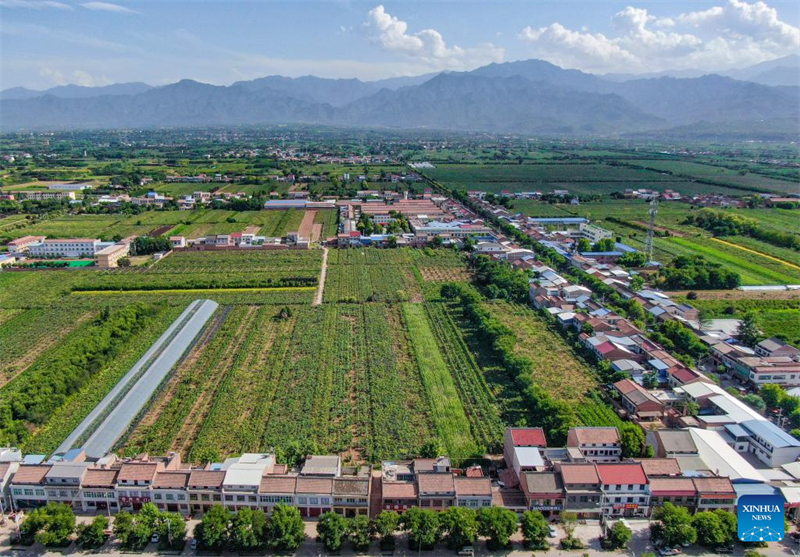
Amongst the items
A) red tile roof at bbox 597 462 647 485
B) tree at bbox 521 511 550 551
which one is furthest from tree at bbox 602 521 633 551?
tree at bbox 521 511 550 551

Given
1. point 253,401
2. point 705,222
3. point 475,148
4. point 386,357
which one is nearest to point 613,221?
point 705,222

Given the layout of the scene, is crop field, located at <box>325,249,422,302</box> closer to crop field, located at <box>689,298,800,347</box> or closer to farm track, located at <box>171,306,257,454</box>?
farm track, located at <box>171,306,257,454</box>

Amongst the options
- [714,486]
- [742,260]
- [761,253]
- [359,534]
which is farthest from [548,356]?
[761,253]

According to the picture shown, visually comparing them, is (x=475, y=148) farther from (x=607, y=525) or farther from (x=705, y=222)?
(x=607, y=525)

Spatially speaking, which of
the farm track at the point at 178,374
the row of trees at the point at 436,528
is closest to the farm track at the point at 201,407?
the farm track at the point at 178,374

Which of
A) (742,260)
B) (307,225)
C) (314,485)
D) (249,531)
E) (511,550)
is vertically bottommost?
(511,550)

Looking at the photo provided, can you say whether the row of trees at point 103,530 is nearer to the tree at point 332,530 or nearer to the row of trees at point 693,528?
the tree at point 332,530

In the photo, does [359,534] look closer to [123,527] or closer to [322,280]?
[123,527]
